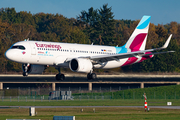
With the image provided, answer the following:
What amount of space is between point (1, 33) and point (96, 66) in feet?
318

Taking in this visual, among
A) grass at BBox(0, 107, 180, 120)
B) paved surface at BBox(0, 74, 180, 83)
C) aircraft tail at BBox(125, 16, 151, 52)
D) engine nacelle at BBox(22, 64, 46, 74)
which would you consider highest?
aircraft tail at BBox(125, 16, 151, 52)

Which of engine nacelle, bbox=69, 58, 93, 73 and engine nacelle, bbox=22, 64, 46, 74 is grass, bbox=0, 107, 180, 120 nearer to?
engine nacelle, bbox=69, 58, 93, 73

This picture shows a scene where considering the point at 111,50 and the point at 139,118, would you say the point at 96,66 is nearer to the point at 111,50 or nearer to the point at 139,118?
the point at 111,50

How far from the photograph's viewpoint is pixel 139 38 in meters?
69.2

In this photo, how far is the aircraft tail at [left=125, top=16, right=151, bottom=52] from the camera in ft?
223

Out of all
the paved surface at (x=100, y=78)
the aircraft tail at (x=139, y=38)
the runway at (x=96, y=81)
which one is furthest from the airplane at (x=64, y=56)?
the paved surface at (x=100, y=78)

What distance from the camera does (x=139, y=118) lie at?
42594 millimetres

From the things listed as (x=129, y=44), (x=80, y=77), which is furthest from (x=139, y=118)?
(x=80, y=77)

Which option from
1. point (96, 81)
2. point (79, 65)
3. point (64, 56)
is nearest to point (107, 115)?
point (79, 65)

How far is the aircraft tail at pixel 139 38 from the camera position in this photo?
68062 mm

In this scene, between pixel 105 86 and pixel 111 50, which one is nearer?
pixel 111 50

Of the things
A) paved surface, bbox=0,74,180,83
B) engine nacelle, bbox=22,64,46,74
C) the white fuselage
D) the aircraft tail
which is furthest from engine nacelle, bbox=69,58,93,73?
paved surface, bbox=0,74,180,83

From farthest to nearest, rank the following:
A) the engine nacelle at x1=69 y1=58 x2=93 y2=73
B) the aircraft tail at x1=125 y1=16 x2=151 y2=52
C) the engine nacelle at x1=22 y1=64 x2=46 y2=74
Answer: the aircraft tail at x1=125 y1=16 x2=151 y2=52
the engine nacelle at x1=22 y1=64 x2=46 y2=74
the engine nacelle at x1=69 y1=58 x2=93 y2=73

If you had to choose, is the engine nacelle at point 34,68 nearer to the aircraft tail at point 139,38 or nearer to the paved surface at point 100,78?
the aircraft tail at point 139,38
